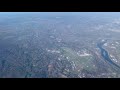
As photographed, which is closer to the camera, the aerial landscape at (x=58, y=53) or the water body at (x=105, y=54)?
the aerial landscape at (x=58, y=53)

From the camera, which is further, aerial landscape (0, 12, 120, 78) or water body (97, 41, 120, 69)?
water body (97, 41, 120, 69)

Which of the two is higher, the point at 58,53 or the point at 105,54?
the point at 105,54

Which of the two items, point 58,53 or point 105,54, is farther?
point 58,53

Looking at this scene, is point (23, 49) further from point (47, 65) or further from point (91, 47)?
point (91, 47)
